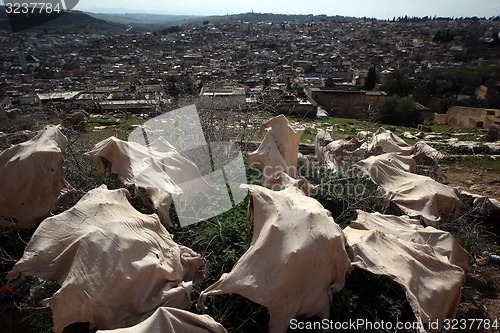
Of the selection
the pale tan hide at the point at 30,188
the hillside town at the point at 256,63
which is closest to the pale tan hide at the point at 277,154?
the pale tan hide at the point at 30,188

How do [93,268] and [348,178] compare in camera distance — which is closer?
[93,268]

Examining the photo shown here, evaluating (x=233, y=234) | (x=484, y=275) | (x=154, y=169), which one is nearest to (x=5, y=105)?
(x=154, y=169)

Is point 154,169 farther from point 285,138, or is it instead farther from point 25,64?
point 25,64

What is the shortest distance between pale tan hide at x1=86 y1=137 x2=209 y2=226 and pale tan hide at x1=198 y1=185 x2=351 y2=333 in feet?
4.27

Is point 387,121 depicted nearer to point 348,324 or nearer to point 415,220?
point 415,220

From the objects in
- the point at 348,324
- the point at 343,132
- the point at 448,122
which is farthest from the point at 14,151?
the point at 448,122

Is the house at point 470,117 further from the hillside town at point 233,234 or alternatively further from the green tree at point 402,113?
the hillside town at point 233,234

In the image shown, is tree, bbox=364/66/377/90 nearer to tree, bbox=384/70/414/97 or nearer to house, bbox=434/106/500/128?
tree, bbox=384/70/414/97

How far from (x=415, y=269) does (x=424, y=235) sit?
2.29 feet

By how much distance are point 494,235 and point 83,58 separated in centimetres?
5841

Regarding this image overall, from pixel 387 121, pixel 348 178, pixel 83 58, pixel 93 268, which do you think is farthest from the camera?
pixel 83 58

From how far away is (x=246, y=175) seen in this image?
5234mm

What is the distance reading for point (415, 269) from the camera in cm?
318

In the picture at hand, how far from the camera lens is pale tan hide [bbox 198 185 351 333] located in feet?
9.27
